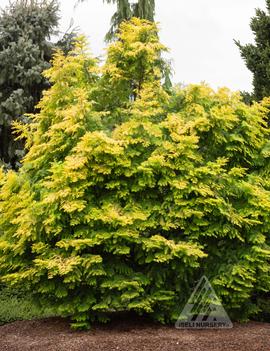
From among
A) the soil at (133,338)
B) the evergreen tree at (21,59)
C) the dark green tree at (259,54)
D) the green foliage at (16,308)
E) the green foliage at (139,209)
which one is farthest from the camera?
the evergreen tree at (21,59)

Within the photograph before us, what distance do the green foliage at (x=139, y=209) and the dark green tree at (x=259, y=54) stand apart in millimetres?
3680

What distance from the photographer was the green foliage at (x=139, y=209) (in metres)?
6.27

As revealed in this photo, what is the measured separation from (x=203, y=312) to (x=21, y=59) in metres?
9.04

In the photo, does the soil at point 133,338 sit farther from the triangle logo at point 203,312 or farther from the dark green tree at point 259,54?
the dark green tree at point 259,54

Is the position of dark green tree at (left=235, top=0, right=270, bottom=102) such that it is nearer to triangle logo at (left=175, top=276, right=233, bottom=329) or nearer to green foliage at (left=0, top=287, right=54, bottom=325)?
triangle logo at (left=175, top=276, right=233, bottom=329)

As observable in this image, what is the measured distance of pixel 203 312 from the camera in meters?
6.64

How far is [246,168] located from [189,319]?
80.3 inches

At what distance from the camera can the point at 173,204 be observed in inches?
258

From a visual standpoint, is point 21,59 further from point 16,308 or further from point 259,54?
point 16,308

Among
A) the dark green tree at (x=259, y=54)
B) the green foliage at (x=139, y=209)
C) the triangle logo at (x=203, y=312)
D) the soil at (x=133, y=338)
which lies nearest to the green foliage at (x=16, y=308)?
the soil at (x=133, y=338)

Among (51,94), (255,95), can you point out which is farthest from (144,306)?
(255,95)

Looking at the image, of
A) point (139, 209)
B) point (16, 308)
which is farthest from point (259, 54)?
Answer: point (16, 308)

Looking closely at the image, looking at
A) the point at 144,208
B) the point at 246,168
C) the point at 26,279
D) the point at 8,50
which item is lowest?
the point at 26,279

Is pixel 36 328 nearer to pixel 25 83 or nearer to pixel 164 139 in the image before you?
pixel 164 139
